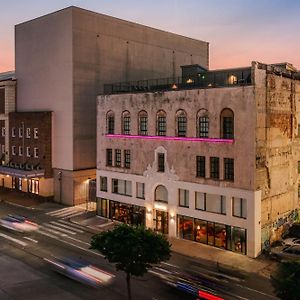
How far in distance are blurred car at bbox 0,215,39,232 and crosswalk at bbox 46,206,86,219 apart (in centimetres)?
434

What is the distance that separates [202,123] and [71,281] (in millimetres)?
19837

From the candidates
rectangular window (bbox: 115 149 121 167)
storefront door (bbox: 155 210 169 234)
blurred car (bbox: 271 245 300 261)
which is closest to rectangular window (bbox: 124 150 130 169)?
Answer: rectangular window (bbox: 115 149 121 167)

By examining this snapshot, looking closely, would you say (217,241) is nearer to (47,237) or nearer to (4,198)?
(47,237)

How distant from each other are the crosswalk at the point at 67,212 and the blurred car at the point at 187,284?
22701 mm

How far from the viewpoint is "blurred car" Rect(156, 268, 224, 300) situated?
2910 centimetres

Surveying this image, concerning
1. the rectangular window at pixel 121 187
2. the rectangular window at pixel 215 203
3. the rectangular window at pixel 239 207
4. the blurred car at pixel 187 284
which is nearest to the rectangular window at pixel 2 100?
the rectangular window at pixel 121 187

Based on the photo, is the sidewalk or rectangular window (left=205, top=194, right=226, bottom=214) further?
rectangular window (left=205, top=194, right=226, bottom=214)

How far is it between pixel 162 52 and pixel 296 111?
3407cm

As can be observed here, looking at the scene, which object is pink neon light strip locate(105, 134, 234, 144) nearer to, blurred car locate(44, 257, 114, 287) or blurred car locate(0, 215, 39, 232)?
blurred car locate(0, 215, 39, 232)

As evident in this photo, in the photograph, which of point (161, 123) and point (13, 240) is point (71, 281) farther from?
point (161, 123)

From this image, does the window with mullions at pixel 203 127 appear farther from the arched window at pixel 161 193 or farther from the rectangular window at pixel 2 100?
the rectangular window at pixel 2 100

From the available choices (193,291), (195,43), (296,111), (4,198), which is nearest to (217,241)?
(193,291)

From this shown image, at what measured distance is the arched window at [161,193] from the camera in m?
46.2

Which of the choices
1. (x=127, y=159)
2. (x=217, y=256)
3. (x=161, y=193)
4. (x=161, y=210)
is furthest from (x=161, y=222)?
(x=217, y=256)
